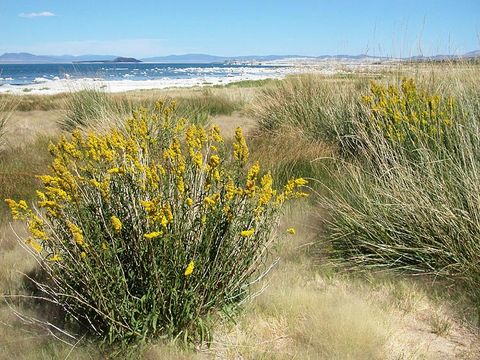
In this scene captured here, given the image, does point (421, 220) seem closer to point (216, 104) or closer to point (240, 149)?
point (240, 149)

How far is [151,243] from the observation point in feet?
6.58

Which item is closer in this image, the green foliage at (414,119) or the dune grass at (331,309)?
the dune grass at (331,309)

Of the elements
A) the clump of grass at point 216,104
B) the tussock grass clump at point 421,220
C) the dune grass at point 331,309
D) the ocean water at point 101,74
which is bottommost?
the dune grass at point 331,309

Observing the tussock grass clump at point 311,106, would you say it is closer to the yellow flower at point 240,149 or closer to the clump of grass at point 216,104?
the clump of grass at point 216,104

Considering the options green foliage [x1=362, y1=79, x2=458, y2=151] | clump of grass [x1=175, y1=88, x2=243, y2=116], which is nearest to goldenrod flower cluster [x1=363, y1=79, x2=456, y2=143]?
green foliage [x1=362, y1=79, x2=458, y2=151]

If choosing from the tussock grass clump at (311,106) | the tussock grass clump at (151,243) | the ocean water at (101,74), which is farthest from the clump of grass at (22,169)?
the tussock grass clump at (311,106)

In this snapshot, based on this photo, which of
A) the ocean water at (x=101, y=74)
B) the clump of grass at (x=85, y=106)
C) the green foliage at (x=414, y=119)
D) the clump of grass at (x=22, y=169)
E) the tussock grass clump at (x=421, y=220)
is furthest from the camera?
the ocean water at (x=101, y=74)

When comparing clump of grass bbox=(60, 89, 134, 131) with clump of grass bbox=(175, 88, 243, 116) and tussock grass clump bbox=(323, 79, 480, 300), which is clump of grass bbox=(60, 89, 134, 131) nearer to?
clump of grass bbox=(175, 88, 243, 116)

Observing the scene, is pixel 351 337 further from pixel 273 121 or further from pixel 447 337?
pixel 273 121

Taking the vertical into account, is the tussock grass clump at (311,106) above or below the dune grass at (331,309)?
above

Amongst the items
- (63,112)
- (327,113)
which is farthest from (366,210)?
(63,112)

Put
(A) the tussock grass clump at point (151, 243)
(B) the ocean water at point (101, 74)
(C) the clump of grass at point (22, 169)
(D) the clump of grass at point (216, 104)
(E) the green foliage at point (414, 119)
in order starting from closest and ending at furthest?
(A) the tussock grass clump at point (151, 243)
(E) the green foliage at point (414, 119)
(C) the clump of grass at point (22, 169)
(B) the ocean water at point (101, 74)
(D) the clump of grass at point (216, 104)

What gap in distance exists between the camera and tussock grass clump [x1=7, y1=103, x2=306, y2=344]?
208cm

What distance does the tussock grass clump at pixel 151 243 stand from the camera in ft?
6.81
